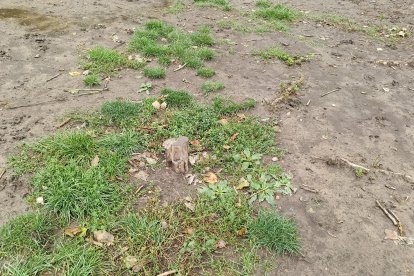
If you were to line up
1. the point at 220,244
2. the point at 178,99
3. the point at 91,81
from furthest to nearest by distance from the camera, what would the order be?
the point at 91,81 → the point at 178,99 → the point at 220,244

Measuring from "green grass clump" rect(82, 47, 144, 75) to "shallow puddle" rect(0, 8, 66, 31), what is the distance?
1352 millimetres

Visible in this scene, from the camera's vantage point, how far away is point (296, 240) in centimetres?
301

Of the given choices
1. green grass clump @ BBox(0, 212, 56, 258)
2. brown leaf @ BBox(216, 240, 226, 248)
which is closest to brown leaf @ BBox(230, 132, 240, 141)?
brown leaf @ BBox(216, 240, 226, 248)

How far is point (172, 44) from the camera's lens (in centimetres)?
590

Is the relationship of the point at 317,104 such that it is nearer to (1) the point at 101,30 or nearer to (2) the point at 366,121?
(2) the point at 366,121

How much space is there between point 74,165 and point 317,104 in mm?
3114

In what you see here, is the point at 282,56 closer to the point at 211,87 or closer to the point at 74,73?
the point at 211,87

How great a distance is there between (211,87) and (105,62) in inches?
65.6

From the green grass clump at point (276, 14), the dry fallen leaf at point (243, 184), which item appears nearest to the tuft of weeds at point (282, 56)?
the green grass clump at point (276, 14)

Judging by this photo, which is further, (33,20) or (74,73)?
(33,20)

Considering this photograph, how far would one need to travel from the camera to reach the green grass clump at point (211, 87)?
4.85 meters

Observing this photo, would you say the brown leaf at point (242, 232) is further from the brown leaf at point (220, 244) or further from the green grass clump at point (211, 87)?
the green grass clump at point (211, 87)

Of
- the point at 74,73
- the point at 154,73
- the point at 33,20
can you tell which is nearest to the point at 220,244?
the point at 154,73

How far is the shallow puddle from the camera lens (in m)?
6.24
